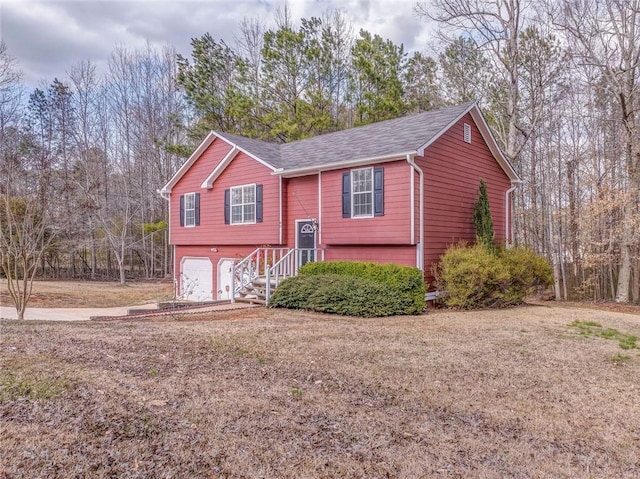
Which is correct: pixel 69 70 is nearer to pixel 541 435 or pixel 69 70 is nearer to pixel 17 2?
pixel 17 2

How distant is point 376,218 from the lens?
1141cm

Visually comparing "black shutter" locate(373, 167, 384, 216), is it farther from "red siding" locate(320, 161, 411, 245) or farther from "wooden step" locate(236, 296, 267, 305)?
"wooden step" locate(236, 296, 267, 305)

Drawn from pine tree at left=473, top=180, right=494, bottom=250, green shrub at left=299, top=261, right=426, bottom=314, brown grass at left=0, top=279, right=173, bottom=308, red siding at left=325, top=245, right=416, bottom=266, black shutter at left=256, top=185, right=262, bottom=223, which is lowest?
brown grass at left=0, top=279, right=173, bottom=308

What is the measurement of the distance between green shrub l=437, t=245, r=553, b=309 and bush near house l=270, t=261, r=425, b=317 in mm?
924

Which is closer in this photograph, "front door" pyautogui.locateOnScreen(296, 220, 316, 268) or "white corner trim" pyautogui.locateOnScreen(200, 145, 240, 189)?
"front door" pyautogui.locateOnScreen(296, 220, 316, 268)

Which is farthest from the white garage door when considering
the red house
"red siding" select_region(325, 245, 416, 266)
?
"red siding" select_region(325, 245, 416, 266)

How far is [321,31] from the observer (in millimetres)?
24703

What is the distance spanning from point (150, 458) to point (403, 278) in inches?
305

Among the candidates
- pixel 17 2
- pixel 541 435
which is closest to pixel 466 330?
pixel 541 435

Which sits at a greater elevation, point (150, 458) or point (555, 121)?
point (555, 121)

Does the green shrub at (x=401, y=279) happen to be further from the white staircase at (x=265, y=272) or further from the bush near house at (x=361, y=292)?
the white staircase at (x=265, y=272)

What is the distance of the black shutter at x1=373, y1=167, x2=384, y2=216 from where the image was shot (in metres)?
11.3

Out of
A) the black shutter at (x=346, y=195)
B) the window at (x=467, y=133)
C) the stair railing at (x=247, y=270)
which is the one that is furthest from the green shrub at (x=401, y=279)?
the window at (x=467, y=133)

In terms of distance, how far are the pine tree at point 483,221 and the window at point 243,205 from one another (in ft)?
21.4
